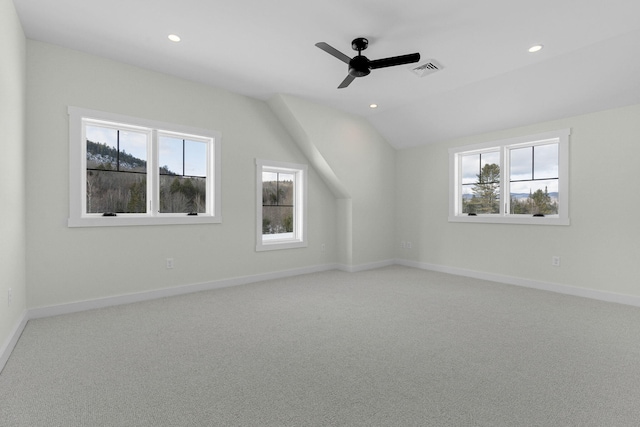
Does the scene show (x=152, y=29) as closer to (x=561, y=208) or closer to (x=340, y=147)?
(x=340, y=147)

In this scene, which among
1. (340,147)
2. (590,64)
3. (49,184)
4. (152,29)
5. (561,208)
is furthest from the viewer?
(340,147)

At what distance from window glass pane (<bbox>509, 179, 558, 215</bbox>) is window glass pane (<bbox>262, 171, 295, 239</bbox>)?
367 cm

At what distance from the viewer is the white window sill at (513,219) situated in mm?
4442

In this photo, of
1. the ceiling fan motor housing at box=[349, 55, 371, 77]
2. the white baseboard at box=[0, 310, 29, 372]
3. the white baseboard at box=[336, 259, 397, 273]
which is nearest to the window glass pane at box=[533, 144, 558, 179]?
A: the white baseboard at box=[336, 259, 397, 273]

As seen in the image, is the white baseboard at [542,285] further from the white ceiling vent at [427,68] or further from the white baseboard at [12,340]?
the white baseboard at [12,340]

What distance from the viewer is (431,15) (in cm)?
282

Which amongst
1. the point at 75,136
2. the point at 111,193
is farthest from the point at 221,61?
the point at 111,193

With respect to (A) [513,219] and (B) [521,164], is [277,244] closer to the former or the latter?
(A) [513,219]

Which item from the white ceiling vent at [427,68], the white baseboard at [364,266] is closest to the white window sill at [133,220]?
the white baseboard at [364,266]

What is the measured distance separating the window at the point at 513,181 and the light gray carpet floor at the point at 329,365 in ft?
4.93

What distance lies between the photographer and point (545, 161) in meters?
4.67

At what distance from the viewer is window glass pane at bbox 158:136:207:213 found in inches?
166

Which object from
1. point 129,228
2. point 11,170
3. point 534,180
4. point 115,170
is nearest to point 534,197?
point 534,180

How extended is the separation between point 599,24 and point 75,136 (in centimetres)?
539
